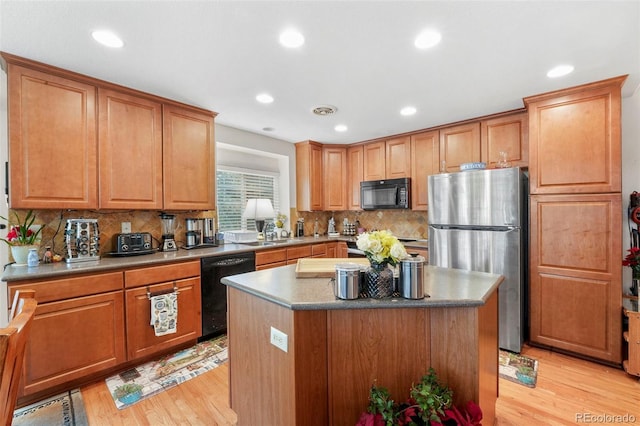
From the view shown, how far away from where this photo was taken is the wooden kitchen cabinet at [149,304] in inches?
91.9

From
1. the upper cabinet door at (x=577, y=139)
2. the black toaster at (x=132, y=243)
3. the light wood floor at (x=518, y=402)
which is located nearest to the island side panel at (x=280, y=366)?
the light wood floor at (x=518, y=402)

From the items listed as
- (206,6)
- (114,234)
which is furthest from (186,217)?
(206,6)

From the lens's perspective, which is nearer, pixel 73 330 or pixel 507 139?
pixel 73 330

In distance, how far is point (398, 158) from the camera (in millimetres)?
4059

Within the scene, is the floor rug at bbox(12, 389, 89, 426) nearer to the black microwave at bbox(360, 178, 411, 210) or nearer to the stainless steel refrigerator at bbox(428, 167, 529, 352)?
the stainless steel refrigerator at bbox(428, 167, 529, 352)

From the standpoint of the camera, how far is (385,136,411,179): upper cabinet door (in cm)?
396

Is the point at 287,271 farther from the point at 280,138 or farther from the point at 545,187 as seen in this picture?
the point at 280,138

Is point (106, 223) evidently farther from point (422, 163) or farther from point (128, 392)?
point (422, 163)

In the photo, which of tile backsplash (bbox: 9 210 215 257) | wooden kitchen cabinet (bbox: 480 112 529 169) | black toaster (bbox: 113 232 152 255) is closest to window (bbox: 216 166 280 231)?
tile backsplash (bbox: 9 210 215 257)

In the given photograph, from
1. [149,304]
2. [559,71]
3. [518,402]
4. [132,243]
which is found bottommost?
[518,402]

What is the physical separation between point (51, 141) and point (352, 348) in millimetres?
2627

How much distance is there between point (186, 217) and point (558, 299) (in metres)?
3.85

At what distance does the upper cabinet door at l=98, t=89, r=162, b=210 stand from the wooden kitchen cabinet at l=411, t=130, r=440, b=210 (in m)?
3.04

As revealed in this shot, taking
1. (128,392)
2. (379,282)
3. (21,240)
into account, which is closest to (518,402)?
(379,282)
